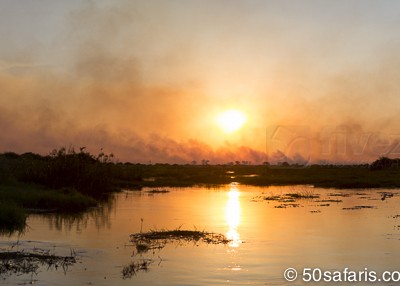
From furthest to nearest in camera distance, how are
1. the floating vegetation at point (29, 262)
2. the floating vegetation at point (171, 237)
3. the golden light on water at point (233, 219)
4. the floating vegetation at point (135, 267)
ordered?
the golden light on water at point (233, 219), the floating vegetation at point (171, 237), the floating vegetation at point (135, 267), the floating vegetation at point (29, 262)

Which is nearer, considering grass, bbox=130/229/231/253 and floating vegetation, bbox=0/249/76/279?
floating vegetation, bbox=0/249/76/279

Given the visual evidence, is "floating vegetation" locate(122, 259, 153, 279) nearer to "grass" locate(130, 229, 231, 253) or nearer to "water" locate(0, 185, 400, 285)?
"water" locate(0, 185, 400, 285)

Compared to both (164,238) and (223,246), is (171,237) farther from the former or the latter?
(223,246)

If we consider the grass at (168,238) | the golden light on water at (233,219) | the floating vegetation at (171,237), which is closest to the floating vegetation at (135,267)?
the grass at (168,238)

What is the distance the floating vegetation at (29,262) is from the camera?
13680 mm

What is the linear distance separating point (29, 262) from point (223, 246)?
6605 millimetres

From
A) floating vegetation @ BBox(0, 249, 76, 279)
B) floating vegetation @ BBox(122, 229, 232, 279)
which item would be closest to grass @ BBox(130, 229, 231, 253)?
floating vegetation @ BBox(122, 229, 232, 279)

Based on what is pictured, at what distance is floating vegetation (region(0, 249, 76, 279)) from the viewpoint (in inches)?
539

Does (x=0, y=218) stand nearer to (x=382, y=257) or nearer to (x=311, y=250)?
(x=311, y=250)

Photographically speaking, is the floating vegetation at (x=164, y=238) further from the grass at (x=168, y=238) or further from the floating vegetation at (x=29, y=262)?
the floating vegetation at (x=29, y=262)

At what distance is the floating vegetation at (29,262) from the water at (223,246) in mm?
337

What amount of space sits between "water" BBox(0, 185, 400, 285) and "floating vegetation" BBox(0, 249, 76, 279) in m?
0.34

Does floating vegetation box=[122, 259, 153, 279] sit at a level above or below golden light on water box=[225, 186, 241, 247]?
below

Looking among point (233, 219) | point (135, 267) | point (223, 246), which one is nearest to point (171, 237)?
point (223, 246)
